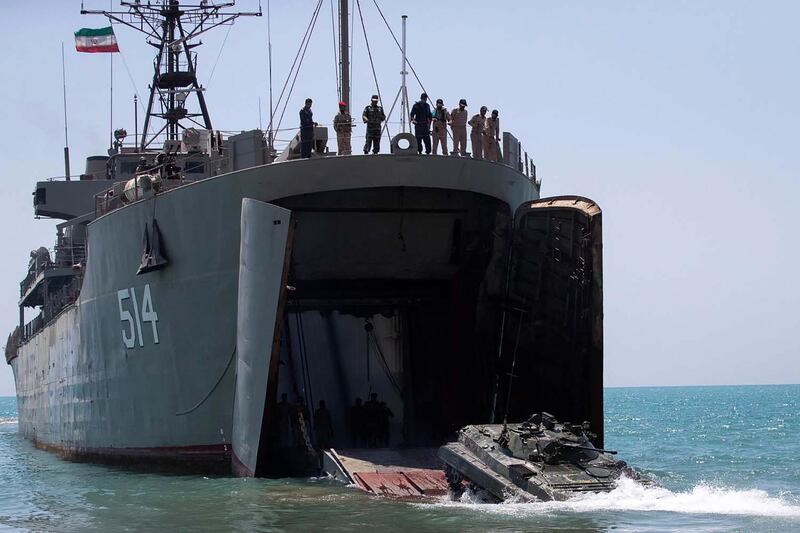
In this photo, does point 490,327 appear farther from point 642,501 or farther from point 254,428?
point 642,501

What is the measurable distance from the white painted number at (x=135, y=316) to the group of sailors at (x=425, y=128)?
363 centimetres

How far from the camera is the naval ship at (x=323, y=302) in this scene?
59.2 ft

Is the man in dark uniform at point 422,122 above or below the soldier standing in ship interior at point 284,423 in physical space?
above

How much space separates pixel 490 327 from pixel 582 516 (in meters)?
6.88

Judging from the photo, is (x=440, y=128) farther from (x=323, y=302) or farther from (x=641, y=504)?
(x=641, y=504)

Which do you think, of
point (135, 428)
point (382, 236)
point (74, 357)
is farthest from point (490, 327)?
point (74, 357)

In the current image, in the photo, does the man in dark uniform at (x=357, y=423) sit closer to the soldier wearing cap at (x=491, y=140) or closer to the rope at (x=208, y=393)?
the rope at (x=208, y=393)

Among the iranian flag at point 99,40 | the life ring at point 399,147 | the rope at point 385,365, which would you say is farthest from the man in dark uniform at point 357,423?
the iranian flag at point 99,40

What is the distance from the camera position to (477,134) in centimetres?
1923

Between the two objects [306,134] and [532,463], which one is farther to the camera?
[306,134]

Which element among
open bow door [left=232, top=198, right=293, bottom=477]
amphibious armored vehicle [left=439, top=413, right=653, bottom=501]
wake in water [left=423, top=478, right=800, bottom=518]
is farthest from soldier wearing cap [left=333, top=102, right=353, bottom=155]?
wake in water [left=423, top=478, right=800, bottom=518]

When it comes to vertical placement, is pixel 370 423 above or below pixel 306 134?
below

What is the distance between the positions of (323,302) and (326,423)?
2.25 metres

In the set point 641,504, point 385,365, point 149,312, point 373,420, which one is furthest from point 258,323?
point 641,504
